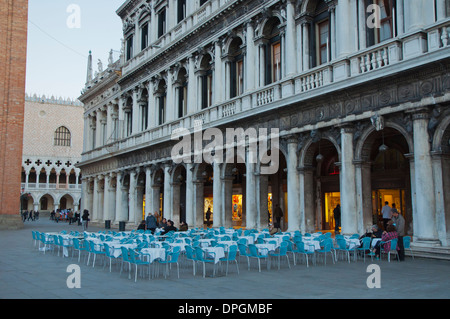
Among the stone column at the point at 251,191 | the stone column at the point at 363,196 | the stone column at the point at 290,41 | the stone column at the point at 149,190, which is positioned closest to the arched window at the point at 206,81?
the stone column at the point at 251,191

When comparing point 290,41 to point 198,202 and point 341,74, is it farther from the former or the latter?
point 198,202

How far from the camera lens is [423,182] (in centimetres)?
1348

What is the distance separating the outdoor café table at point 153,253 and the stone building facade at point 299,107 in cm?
765

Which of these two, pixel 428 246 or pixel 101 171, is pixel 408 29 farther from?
pixel 101 171

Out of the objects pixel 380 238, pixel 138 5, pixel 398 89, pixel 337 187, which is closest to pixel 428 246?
pixel 380 238

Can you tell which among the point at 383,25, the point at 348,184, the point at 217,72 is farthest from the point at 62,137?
the point at 383,25

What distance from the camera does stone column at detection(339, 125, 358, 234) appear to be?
15727mm

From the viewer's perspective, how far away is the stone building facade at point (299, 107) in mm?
13570

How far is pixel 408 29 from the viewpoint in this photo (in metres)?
14.2

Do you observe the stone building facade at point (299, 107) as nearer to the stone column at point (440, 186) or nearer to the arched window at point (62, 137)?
the stone column at point (440, 186)

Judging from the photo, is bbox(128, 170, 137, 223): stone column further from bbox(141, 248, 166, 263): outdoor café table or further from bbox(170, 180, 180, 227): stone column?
bbox(141, 248, 166, 263): outdoor café table

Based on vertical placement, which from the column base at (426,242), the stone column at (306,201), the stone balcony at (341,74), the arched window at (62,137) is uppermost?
the arched window at (62,137)

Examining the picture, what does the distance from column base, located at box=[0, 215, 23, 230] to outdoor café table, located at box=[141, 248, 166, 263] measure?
22746 millimetres

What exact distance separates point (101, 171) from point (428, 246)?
99.6 ft
